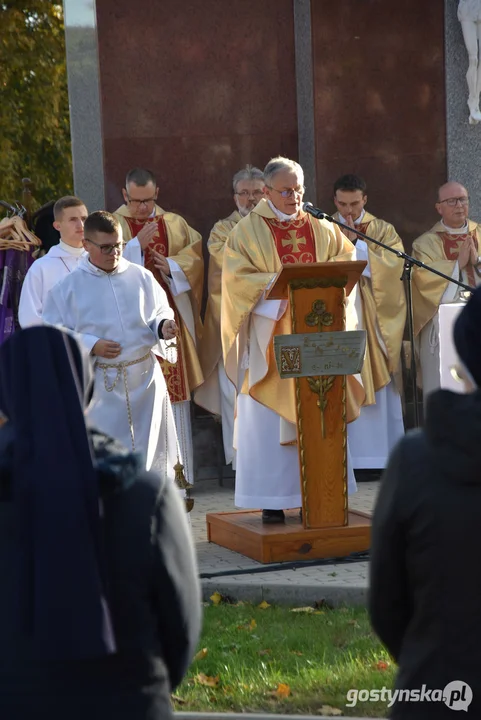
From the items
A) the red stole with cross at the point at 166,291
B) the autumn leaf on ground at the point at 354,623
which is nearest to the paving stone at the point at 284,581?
the autumn leaf on ground at the point at 354,623

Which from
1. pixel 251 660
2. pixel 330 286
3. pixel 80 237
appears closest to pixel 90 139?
pixel 80 237

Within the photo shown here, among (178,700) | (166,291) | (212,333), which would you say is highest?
(166,291)

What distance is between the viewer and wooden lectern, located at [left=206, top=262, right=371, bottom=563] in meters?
7.91

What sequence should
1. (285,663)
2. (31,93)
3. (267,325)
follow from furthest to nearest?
(31,93) < (267,325) < (285,663)

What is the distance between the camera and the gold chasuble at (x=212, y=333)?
38.3 ft

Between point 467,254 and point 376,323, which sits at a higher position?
point 467,254

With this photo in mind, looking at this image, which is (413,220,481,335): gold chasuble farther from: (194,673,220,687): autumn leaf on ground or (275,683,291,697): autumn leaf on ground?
(275,683,291,697): autumn leaf on ground

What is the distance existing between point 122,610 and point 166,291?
28.1ft

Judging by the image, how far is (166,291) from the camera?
1134 cm

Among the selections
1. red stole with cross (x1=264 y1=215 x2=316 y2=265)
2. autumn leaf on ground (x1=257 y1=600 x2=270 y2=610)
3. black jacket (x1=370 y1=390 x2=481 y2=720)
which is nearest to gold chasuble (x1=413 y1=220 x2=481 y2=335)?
red stole with cross (x1=264 y1=215 x2=316 y2=265)

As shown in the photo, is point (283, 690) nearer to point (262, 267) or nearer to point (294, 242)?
point (262, 267)

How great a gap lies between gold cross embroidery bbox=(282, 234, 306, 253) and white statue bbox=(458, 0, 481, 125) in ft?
14.5

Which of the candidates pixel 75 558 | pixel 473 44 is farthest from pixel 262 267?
pixel 75 558

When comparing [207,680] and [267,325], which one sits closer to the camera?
[207,680]
